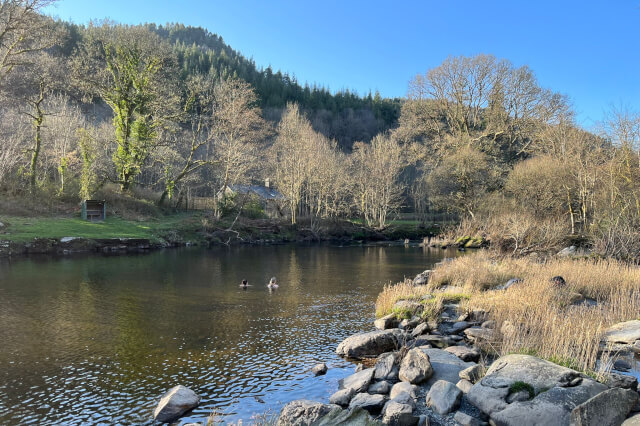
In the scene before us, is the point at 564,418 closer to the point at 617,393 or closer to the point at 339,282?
the point at 617,393

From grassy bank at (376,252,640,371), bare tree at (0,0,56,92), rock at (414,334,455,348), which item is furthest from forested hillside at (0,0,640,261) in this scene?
rock at (414,334,455,348)

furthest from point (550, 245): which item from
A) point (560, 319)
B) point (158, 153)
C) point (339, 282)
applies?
point (158, 153)

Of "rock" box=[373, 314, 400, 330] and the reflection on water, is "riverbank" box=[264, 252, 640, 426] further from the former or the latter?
the reflection on water

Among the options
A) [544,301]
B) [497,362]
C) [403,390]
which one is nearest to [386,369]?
[403,390]

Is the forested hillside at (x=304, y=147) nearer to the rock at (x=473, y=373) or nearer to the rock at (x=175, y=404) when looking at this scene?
A: the rock at (x=473, y=373)

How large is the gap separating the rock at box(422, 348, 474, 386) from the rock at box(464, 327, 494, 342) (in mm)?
1549

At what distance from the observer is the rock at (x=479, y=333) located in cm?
1177

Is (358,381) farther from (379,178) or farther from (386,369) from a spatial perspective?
(379,178)

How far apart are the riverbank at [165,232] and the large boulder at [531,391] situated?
108ft

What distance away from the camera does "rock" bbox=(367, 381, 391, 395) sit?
902 centimetres

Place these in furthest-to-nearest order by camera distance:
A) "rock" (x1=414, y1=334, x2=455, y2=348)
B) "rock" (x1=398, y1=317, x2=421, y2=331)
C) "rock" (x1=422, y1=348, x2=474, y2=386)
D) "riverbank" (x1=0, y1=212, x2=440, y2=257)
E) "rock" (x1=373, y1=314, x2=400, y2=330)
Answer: "riverbank" (x1=0, y1=212, x2=440, y2=257)
"rock" (x1=373, y1=314, x2=400, y2=330)
"rock" (x1=398, y1=317, x2=421, y2=331)
"rock" (x1=414, y1=334, x2=455, y2=348)
"rock" (x1=422, y1=348, x2=474, y2=386)

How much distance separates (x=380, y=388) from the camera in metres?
9.09

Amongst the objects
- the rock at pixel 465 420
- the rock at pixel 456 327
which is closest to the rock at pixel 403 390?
the rock at pixel 465 420

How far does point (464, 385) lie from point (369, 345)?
364 cm
